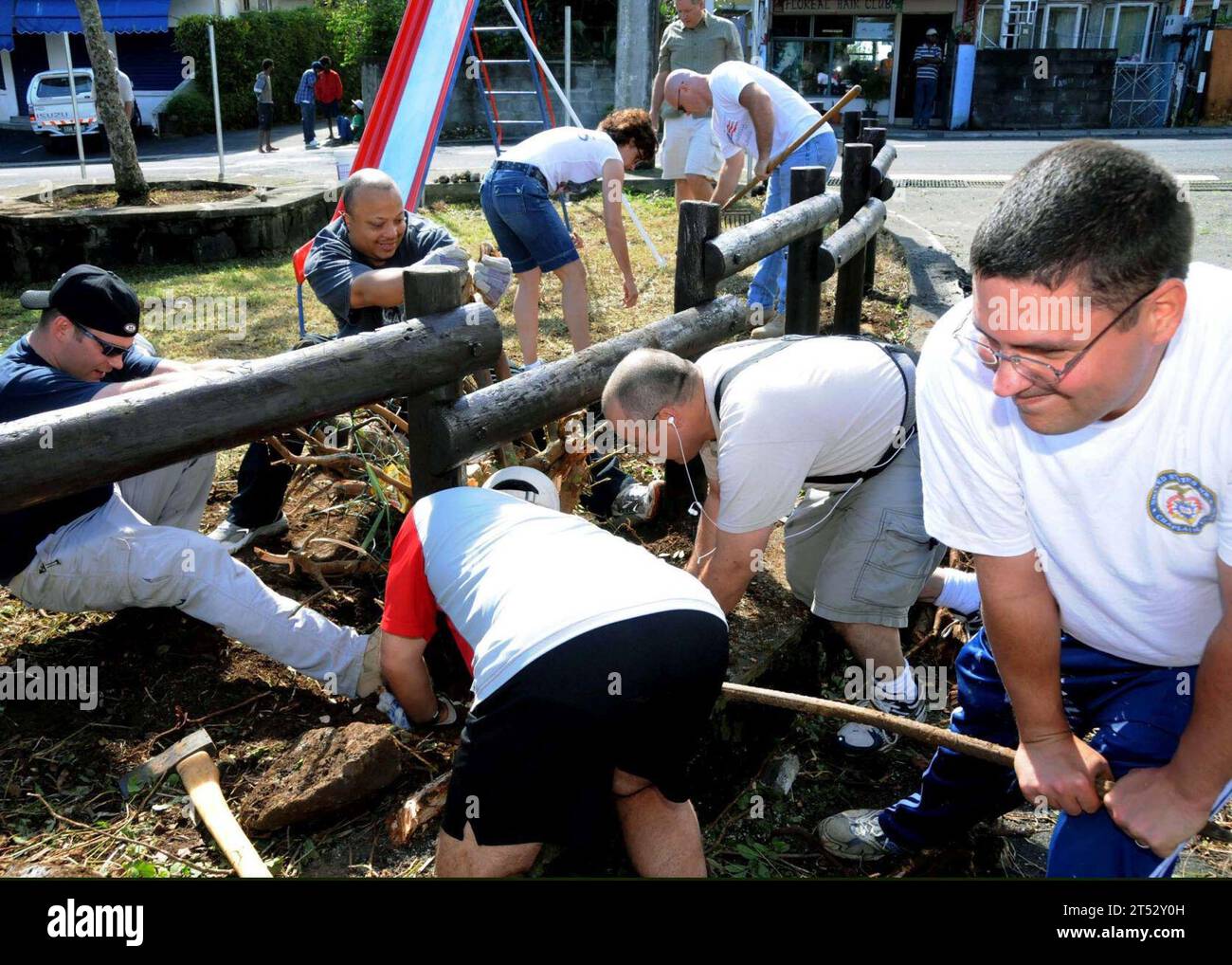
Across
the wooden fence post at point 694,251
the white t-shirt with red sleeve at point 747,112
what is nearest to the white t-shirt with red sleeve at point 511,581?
the wooden fence post at point 694,251

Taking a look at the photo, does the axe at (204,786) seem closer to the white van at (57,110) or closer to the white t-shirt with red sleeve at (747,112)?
the white t-shirt with red sleeve at (747,112)

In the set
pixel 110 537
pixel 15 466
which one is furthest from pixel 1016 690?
pixel 110 537

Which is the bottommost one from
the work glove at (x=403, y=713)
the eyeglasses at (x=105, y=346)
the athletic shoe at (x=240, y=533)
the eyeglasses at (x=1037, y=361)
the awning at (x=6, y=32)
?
the work glove at (x=403, y=713)

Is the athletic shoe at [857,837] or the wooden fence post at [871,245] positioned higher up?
the wooden fence post at [871,245]

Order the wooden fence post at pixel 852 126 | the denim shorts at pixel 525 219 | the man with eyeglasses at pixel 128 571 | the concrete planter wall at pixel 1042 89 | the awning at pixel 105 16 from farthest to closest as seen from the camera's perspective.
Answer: the awning at pixel 105 16, the concrete planter wall at pixel 1042 89, the wooden fence post at pixel 852 126, the denim shorts at pixel 525 219, the man with eyeglasses at pixel 128 571

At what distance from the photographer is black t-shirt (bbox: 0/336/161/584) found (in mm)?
3061

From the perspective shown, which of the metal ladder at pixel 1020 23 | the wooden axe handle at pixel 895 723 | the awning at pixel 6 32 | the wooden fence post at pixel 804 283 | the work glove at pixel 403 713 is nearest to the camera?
the wooden axe handle at pixel 895 723

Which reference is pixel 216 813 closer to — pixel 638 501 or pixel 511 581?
pixel 511 581

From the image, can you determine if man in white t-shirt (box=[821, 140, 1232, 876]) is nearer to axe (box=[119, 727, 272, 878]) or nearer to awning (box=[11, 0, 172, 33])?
axe (box=[119, 727, 272, 878])

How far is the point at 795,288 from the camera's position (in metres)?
4.94

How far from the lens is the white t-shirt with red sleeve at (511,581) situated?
2.07m

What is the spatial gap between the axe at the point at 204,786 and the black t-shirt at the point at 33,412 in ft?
2.55

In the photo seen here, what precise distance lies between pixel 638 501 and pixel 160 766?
6.37ft

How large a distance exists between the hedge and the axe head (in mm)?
25025
